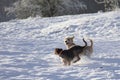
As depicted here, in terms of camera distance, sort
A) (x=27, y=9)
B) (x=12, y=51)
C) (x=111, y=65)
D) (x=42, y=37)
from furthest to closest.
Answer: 1. (x=27, y=9)
2. (x=42, y=37)
3. (x=12, y=51)
4. (x=111, y=65)

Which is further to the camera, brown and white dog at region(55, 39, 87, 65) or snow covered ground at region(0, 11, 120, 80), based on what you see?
brown and white dog at region(55, 39, 87, 65)

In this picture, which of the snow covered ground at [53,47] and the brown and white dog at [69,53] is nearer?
the snow covered ground at [53,47]

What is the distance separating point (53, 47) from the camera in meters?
13.9

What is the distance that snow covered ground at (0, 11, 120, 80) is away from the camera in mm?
9508

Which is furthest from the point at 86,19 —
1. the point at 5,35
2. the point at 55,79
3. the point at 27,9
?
the point at 27,9

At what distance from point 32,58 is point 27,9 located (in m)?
21.5

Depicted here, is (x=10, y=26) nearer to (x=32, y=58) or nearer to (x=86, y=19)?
(x=86, y=19)

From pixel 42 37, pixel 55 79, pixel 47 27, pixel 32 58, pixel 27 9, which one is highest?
pixel 27 9

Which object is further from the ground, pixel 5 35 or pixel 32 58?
pixel 5 35

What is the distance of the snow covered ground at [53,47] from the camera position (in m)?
9.51

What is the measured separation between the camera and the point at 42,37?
54.9 ft

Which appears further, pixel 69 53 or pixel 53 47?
pixel 53 47

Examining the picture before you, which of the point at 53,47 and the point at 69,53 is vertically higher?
the point at 53,47

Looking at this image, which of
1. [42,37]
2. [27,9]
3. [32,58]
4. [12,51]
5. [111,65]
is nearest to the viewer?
[111,65]
